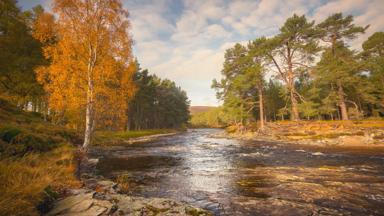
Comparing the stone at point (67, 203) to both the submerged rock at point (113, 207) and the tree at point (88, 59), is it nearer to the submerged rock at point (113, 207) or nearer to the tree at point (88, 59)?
the submerged rock at point (113, 207)

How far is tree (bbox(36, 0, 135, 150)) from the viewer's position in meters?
12.0

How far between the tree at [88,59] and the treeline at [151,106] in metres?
35.4

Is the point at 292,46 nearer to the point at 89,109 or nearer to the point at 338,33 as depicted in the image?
the point at 338,33

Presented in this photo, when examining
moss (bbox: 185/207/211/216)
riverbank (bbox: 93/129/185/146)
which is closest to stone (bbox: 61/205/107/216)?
moss (bbox: 185/207/211/216)

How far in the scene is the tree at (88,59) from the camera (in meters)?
12.0

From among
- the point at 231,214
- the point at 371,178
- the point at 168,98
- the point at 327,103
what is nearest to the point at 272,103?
the point at 327,103

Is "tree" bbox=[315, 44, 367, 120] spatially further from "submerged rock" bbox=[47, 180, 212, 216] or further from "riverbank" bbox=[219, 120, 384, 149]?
"submerged rock" bbox=[47, 180, 212, 216]

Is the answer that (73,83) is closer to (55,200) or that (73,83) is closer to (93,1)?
(93,1)

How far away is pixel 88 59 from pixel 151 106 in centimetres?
5314

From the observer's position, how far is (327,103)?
3666cm

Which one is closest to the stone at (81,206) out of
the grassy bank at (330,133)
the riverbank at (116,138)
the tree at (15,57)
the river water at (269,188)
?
the river water at (269,188)

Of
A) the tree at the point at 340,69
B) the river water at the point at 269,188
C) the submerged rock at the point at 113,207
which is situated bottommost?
the river water at the point at 269,188

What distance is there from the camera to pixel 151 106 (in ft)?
216

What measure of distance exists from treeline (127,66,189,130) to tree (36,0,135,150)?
35.4 meters
